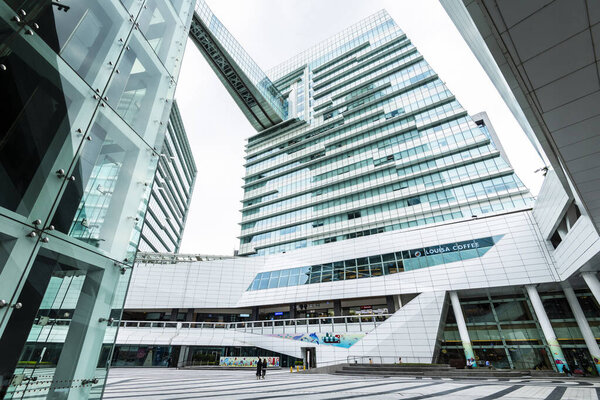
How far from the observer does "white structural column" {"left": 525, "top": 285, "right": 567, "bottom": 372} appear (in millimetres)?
21078

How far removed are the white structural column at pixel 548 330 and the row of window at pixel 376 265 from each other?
4.91 meters

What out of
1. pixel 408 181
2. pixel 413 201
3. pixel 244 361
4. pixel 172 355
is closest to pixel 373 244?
pixel 413 201

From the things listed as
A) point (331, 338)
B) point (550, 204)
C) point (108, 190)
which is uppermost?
point (550, 204)

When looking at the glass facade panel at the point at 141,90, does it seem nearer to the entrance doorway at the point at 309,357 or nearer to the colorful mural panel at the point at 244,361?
the entrance doorway at the point at 309,357

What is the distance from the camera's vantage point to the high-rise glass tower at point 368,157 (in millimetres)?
40812

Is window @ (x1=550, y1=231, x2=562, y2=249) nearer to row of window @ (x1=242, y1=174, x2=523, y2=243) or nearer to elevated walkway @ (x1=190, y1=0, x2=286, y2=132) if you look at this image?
row of window @ (x1=242, y1=174, x2=523, y2=243)

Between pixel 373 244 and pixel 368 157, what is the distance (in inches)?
836

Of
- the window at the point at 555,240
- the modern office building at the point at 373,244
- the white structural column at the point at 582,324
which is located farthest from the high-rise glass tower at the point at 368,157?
the white structural column at the point at 582,324

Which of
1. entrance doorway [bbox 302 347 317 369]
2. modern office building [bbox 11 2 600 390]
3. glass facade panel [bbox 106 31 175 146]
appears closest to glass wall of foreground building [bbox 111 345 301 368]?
modern office building [bbox 11 2 600 390]

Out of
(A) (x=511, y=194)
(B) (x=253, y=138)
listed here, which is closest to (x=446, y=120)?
(A) (x=511, y=194)

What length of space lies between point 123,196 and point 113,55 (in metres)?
2.29

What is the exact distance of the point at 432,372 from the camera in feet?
62.2

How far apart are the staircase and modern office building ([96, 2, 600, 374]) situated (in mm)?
3107

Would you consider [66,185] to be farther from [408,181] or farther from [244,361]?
[408,181]
